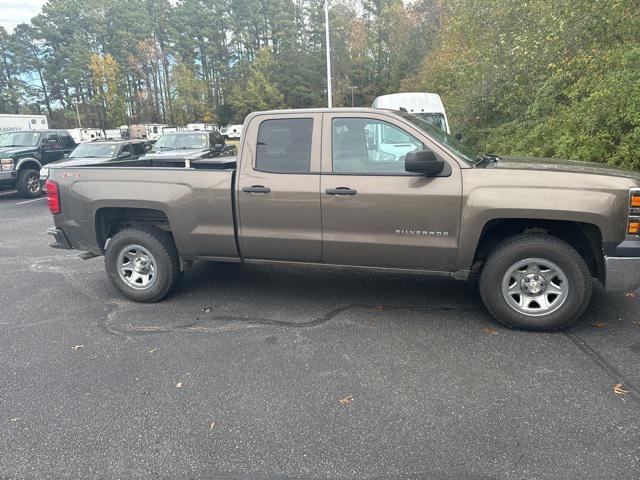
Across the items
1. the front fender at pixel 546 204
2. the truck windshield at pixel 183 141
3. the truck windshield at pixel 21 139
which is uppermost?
the truck windshield at pixel 21 139

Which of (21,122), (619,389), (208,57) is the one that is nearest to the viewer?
(619,389)

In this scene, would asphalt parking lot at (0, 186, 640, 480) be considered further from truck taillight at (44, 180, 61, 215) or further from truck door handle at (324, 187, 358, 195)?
truck door handle at (324, 187, 358, 195)

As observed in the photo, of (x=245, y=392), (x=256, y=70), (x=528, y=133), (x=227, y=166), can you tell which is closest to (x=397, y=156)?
(x=227, y=166)

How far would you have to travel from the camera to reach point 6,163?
12406 millimetres

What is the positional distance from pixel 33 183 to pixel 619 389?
14863mm

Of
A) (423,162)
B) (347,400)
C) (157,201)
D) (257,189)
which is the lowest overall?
(347,400)

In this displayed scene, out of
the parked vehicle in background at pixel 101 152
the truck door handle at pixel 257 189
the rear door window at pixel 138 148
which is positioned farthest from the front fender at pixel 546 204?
the rear door window at pixel 138 148

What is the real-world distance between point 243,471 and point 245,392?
75 centimetres

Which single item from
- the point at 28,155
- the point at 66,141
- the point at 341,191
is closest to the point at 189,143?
the point at 66,141

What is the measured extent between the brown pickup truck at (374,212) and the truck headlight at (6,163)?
9.58 meters

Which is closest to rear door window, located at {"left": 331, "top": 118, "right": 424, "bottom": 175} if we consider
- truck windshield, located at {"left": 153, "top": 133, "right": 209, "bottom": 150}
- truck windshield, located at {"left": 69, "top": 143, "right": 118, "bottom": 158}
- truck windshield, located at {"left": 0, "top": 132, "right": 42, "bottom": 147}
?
truck windshield, located at {"left": 69, "top": 143, "right": 118, "bottom": 158}

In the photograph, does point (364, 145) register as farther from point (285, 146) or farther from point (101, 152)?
point (101, 152)

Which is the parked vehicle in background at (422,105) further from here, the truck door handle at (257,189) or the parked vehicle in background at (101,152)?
the truck door handle at (257,189)

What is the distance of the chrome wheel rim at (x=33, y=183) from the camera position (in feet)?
42.8
